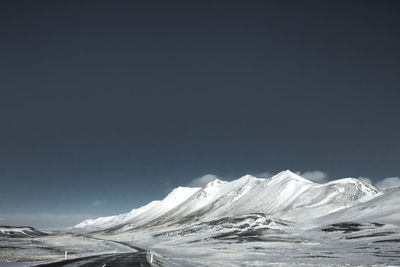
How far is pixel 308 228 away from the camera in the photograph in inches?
7298

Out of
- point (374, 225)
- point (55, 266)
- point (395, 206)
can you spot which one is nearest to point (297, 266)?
point (55, 266)

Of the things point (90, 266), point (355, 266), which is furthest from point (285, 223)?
point (90, 266)

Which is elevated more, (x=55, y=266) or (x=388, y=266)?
(x=55, y=266)

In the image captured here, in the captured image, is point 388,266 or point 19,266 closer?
point 19,266

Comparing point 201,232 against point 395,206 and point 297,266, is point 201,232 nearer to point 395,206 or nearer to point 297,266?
point 395,206

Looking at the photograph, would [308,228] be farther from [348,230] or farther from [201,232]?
[201,232]

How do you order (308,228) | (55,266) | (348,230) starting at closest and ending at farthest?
(55,266)
(348,230)
(308,228)

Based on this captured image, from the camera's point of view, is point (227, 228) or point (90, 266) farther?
point (227, 228)

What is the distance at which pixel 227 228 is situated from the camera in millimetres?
197625

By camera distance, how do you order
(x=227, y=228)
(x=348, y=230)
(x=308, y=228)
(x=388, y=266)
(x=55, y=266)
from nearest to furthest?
(x=55, y=266)
(x=388, y=266)
(x=348, y=230)
(x=308, y=228)
(x=227, y=228)

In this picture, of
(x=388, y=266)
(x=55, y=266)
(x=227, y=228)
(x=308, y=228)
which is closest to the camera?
(x=55, y=266)

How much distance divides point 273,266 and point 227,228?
162572 mm

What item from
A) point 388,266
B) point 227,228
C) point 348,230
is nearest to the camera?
point 388,266

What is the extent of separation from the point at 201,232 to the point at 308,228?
58.4 metres
